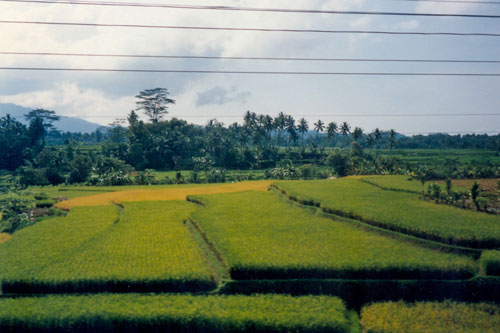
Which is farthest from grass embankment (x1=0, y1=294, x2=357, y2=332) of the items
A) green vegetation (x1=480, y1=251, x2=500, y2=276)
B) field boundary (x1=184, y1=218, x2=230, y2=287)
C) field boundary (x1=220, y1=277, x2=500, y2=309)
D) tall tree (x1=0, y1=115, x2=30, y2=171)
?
tall tree (x1=0, y1=115, x2=30, y2=171)

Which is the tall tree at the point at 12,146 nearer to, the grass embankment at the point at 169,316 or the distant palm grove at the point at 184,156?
the distant palm grove at the point at 184,156

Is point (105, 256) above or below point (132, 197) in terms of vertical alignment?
below

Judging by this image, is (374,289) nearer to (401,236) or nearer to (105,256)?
(401,236)

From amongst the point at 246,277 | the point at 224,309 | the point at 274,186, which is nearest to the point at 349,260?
the point at 246,277

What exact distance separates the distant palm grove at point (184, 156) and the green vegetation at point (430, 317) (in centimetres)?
2370

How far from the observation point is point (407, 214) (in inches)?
696

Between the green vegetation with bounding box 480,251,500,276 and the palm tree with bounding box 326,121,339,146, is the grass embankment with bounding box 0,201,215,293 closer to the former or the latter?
the green vegetation with bounding box 480,251,500,276

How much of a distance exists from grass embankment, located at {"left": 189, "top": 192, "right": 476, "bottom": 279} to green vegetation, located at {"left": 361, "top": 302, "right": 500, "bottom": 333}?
1.03 m

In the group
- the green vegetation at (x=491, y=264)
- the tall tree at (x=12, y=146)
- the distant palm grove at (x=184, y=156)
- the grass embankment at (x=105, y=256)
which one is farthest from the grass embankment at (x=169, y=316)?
the tall tree at (x=12, y=146)

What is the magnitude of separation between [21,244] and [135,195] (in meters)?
12.8

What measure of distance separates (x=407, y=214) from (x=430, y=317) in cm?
748

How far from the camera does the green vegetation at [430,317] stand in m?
10.3

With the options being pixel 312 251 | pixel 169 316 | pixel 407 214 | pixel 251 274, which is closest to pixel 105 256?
pixel 169 316

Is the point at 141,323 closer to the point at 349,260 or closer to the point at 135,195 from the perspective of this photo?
the point at 349,260
